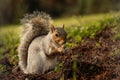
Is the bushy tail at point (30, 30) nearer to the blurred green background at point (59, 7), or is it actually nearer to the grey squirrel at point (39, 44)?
the grey squirrel at point (39, 44)

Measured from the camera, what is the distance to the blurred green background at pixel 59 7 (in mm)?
16078

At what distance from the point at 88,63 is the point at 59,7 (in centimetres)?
1025

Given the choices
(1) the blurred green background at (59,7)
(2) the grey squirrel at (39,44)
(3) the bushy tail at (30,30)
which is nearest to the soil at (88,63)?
(2) the grey squirrel at (39,44)

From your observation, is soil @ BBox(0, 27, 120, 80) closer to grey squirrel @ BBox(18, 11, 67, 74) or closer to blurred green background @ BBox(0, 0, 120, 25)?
grey squirrel @ BBox(18, 11, 67, 74)

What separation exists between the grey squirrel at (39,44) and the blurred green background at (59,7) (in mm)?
7731

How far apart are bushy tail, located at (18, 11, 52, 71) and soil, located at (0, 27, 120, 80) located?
232mm

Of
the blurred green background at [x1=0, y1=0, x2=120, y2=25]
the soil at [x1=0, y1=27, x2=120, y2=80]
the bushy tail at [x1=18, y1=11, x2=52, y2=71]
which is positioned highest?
the blurred green background at [x1=0, y1=0, x2=120, y2=25]

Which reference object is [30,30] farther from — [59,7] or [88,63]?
[59,7]

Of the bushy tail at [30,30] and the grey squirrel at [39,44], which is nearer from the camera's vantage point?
the grey squirrel at [39,44]

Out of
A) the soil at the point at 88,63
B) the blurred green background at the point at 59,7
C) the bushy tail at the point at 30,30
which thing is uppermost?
the blurred green background at the point at 59,7

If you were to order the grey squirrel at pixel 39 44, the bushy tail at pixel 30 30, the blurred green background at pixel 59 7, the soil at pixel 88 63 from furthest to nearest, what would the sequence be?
1. the blurred green background at pixel 59 7
2. the bushy tail at pixel 30 30
3. the grey squirrel at pixel 39 44
4. the soil at pixel 88 63

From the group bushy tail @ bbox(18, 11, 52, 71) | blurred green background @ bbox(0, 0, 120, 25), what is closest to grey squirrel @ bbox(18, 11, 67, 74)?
bushy tail @ bbox(18, 11, 52, 71)

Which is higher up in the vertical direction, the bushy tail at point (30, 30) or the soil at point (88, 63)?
the bushy tail at point (30, 30)

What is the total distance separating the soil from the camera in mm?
7008
